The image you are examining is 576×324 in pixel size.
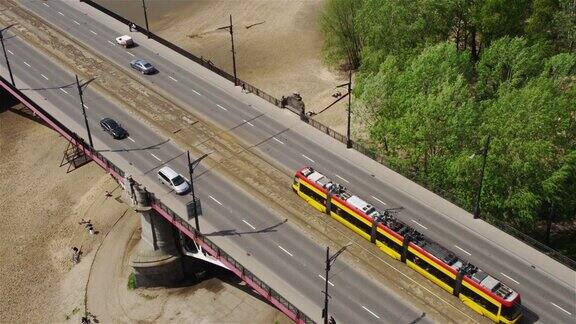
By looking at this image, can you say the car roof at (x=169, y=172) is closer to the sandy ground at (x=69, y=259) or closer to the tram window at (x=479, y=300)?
the sandy ground at (x=69, y=259)

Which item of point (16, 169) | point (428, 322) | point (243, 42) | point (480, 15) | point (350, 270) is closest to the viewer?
point (428, 322)

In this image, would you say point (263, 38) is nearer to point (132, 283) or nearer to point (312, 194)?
point (132, 283)

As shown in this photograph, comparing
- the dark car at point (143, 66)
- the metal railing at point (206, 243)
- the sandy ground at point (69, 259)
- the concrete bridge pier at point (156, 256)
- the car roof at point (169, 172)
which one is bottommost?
the sandy ground at point (69, 259)

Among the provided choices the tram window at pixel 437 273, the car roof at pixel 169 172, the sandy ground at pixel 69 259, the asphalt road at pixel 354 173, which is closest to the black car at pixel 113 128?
the asphalt road at pixel 354 173

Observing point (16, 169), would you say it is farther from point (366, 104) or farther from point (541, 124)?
point (541, 124)

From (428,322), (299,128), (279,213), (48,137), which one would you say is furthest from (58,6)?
(428,322)

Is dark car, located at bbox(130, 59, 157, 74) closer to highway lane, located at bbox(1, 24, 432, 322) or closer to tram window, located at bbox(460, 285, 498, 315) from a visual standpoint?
highway lane, located at bbox(1, 24, 432, 322)
